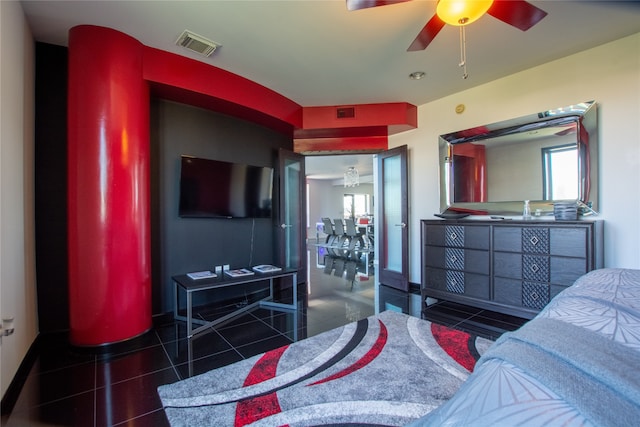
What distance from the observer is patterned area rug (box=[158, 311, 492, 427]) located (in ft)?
5.02

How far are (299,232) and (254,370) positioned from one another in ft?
8.51

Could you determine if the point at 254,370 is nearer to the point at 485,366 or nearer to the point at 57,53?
the point at 485,366

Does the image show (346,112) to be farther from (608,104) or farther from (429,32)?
(608,104)

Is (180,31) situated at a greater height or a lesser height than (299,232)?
greater

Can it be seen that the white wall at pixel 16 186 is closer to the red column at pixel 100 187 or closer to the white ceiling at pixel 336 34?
the red column at pixel 100 187

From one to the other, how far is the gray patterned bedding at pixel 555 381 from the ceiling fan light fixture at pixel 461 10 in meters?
1.73

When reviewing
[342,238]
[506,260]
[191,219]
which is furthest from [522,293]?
[342,238]

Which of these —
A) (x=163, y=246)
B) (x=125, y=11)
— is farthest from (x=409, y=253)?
(x=125, y=11)

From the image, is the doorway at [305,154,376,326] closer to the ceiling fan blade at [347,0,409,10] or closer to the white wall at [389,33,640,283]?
the white wall at [389,33,640,283]

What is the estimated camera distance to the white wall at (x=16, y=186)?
1744 millimetres

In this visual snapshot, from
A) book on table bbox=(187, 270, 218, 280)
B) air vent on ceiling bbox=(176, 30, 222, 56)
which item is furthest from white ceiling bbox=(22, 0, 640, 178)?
book on table bbox=(187, 270, 218, 280)

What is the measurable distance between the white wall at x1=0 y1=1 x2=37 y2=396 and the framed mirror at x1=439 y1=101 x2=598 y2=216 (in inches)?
163

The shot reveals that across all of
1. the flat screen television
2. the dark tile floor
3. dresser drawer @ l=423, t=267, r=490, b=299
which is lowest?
the dark tile floor

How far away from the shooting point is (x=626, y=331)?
2.45 ft
